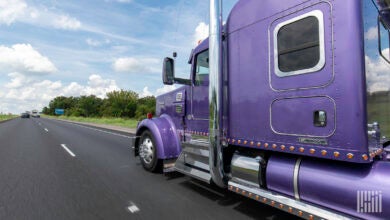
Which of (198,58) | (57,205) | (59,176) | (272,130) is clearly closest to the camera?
(272,130)

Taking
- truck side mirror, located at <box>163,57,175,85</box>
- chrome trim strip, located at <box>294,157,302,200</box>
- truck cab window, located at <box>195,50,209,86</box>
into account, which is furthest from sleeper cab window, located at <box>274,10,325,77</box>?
truck side mirror, located at <box>163,57,175,85</box>

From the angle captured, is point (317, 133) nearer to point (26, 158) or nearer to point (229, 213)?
point (229, 213)

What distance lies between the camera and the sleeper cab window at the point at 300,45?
282cm

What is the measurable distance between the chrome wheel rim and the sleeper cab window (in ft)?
11.8

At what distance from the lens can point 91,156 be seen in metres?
8.85

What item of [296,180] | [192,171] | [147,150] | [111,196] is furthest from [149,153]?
[296,180]

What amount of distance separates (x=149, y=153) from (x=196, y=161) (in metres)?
1.88

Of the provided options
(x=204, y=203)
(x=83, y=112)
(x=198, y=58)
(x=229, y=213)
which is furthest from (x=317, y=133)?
(x=83, y=112)

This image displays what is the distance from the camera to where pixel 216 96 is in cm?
385

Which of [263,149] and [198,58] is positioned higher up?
[198,58]

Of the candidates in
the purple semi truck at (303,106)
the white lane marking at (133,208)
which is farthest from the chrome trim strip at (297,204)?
the white lane marking at (133,208)

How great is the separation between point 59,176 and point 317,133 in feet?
18.8

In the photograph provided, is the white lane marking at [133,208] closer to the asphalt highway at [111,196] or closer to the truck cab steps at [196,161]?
the asphalt highway at [111,196]

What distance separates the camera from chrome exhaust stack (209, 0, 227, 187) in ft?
12.5
